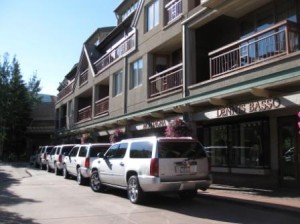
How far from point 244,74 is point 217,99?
50.3 inches

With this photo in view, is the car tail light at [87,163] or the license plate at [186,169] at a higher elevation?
the car tail light at [87,163]

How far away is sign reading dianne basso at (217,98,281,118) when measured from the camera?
40.6ft

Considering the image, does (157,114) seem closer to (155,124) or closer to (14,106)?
(155,124)

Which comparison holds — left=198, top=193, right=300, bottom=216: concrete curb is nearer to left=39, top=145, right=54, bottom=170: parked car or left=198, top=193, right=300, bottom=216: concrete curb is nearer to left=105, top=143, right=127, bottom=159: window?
left=105, top=143, right=127, bottom=159: window

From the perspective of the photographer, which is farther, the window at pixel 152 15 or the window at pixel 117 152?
the window at pixel 152 15

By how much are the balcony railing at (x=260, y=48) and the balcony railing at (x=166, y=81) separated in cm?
225

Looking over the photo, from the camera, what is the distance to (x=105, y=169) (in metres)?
14.7

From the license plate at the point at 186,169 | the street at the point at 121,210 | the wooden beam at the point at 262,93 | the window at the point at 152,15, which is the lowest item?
the street at the point at 121,210

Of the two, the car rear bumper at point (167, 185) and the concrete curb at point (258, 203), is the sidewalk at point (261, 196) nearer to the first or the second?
the concrete curb at point (258, 203)

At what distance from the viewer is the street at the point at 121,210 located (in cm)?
977

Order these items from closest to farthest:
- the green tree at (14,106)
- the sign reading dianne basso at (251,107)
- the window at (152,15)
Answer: the sign reading dianne basso at (251,107), the window at (152,15), the green tree at (14,106)

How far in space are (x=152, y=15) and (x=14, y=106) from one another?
34.6 meters

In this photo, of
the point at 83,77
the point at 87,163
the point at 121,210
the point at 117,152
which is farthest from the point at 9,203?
the point at 83,77

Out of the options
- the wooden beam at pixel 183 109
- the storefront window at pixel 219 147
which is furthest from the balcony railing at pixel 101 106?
the wooden beam at pixel 183 109
